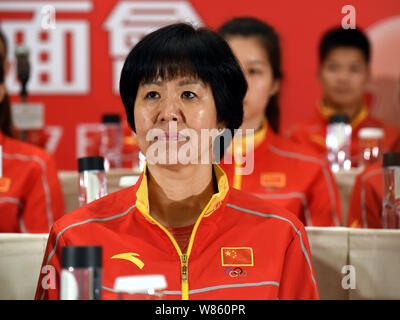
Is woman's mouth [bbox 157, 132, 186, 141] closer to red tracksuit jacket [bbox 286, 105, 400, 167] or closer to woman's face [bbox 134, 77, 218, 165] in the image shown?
woman's face [bbox 134, 77, 218, 165]

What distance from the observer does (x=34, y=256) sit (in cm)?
145

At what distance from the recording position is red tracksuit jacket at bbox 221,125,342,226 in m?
2.19

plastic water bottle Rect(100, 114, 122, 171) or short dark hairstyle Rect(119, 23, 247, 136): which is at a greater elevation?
short dark hairstyle Rect(119, 23, 247, 136)

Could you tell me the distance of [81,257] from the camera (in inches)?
32.3

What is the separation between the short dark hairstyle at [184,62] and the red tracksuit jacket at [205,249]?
0.66 ft

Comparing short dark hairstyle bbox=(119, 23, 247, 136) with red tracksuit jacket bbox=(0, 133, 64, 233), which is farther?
red tracksuit jacket bbox=(0, 133, 64, 233)

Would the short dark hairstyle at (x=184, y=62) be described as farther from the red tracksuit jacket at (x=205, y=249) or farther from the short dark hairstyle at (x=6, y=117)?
the short dark hairstyle at (x=6, y=117)

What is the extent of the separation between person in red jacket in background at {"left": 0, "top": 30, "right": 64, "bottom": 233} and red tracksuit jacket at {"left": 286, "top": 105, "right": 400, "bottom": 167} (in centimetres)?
134

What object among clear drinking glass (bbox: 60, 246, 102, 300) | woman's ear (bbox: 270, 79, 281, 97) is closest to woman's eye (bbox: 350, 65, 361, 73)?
woman's ear (bbox: 270, 79, 281, 97)

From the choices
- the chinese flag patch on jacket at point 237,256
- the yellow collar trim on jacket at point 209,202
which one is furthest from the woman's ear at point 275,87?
the chinese flag patch on jacket at point 237,256

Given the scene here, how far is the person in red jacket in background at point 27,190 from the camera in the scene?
2.24m

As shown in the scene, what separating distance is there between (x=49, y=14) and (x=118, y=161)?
1221 millimetres

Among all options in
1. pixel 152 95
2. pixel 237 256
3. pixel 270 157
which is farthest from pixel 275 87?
pixel 237 256

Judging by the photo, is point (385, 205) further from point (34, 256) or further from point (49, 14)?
point (49, 14)
